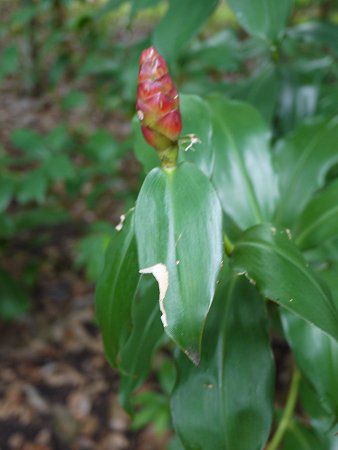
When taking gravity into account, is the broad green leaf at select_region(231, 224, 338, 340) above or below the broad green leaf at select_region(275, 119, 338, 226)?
below

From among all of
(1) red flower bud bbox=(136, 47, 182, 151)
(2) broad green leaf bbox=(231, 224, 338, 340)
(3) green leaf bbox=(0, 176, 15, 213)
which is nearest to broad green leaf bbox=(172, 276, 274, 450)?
(2) broad green leaf bbox=(231, 224, 338, 340)

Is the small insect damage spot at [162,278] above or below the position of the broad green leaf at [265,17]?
below

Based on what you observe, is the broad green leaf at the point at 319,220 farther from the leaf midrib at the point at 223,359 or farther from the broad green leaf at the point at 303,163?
the leaf midrib at the point at 223,359

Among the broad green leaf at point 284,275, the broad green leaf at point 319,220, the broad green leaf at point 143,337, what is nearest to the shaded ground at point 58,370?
the broad green leaf at point 143,337

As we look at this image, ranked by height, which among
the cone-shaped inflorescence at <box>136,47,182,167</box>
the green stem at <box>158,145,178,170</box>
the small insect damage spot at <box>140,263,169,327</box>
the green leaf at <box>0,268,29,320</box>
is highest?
the cone-shaped inflorescence at <box>136,47,182,167</box>

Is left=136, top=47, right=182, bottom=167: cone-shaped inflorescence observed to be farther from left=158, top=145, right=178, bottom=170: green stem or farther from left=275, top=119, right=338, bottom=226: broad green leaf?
left=275, top=119, right=338, bottom=226: broad green leaf

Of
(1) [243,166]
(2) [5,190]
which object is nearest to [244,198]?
(1) [243,166]

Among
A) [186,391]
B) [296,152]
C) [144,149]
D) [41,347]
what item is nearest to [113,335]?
[186,391]
